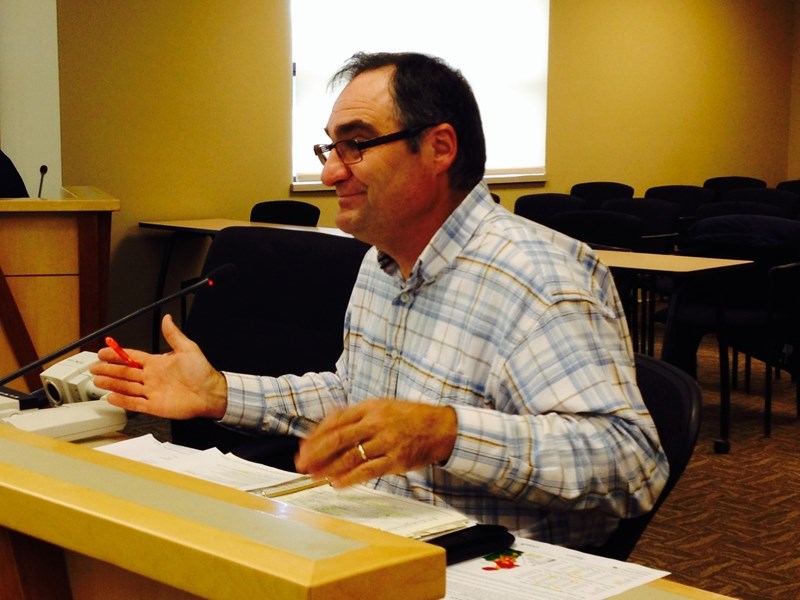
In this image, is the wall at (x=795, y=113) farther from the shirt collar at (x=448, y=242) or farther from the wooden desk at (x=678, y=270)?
the shirt collar at (x=448, y=242)

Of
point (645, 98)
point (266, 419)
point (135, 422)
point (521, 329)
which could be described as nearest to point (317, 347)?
point (266, 419)

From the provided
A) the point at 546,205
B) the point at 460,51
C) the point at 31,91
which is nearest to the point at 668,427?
the point at 31,91

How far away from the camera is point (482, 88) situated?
801 cm

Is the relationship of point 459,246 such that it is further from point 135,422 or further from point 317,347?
point 135,422

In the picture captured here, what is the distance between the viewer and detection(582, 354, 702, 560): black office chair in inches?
54.0

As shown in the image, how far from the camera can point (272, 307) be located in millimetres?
2246

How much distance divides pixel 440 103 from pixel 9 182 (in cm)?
337

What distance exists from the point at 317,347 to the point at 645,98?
794cm

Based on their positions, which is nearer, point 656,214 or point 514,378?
point 514,378

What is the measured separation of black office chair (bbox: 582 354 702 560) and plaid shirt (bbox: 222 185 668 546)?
21mm

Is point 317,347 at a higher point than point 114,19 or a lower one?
lower

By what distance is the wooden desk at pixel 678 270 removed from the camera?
14.1ft

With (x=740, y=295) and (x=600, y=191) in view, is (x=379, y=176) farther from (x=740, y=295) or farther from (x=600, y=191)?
(x=600, y=191)

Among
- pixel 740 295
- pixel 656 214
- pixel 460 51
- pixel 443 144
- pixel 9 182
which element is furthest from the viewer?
pixel 460 51
